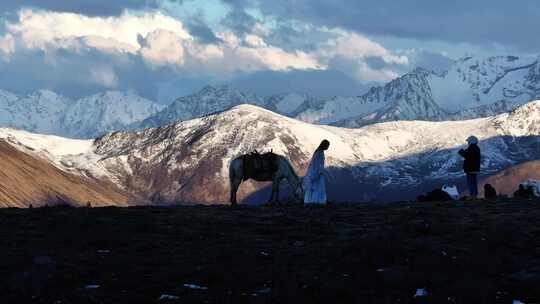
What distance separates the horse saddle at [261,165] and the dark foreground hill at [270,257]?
11.2 m

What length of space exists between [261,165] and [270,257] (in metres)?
21.8

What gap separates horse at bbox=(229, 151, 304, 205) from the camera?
2040 inches

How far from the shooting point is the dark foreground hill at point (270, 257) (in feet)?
84.4

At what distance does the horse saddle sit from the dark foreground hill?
36.8 feet

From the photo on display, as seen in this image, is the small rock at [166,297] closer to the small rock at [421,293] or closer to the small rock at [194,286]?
the small rock at [194,286]

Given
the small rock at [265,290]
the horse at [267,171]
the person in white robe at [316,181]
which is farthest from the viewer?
the horse at [267,171]

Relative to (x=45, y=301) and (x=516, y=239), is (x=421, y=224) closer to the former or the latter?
(x=516, y=239)

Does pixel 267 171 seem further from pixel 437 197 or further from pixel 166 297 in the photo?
pixel 166 297

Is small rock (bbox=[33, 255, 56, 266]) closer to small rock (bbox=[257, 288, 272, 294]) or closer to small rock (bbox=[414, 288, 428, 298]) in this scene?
small rock (bbox=[257, 288, 272, 294])

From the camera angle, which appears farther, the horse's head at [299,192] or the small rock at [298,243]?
the horse's head at [299,192]

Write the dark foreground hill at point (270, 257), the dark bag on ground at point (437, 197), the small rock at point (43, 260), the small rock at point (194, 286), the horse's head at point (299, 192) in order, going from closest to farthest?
1. the dark foreground hill at point (270, 257)
2. the small rock at point (194, 286)
3. the small rock at point (43, 260)
4. the dark bag on ground at point (437, 197)
5. the horse's head at point (299, 192)

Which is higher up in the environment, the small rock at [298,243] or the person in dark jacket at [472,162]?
the person in dark jacket at [472,162]

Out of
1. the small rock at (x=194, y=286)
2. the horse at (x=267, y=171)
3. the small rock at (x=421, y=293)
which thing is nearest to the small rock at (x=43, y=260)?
the small rock at (x=194, y=286)

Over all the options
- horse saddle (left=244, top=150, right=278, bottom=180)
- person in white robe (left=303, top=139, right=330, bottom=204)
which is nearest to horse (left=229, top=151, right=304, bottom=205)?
horse saddle (left=244, top=150, right=278, bottom=180)
